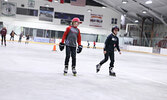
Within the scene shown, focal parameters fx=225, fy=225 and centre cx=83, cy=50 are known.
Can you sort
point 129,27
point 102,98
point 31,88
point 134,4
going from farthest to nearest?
point 129,27
point 134,4
point 31,88
point 102,98

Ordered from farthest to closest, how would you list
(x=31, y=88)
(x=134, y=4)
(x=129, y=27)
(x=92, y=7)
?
(x=129, y=27)
(x=92, y=7)
(x=134, y=4)
(x=31, y=88)


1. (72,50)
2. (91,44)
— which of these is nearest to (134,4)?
(91,44)

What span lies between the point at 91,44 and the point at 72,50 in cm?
3079

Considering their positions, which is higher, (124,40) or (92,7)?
(92,7)

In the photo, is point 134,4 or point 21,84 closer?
point 21,84

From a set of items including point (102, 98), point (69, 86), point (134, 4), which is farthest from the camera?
point (134, 4)

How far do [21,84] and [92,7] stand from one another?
36.1 metres

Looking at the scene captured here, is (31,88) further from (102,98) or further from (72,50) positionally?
(72,50)

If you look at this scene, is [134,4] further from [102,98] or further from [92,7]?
[102,98]

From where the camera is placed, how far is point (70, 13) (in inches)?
1508

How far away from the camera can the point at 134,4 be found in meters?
33.4

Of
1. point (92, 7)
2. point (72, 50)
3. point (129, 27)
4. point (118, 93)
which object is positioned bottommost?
point (118, 93)

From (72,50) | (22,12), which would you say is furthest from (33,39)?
(72,50)

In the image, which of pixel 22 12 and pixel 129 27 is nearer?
pixel 22 12
